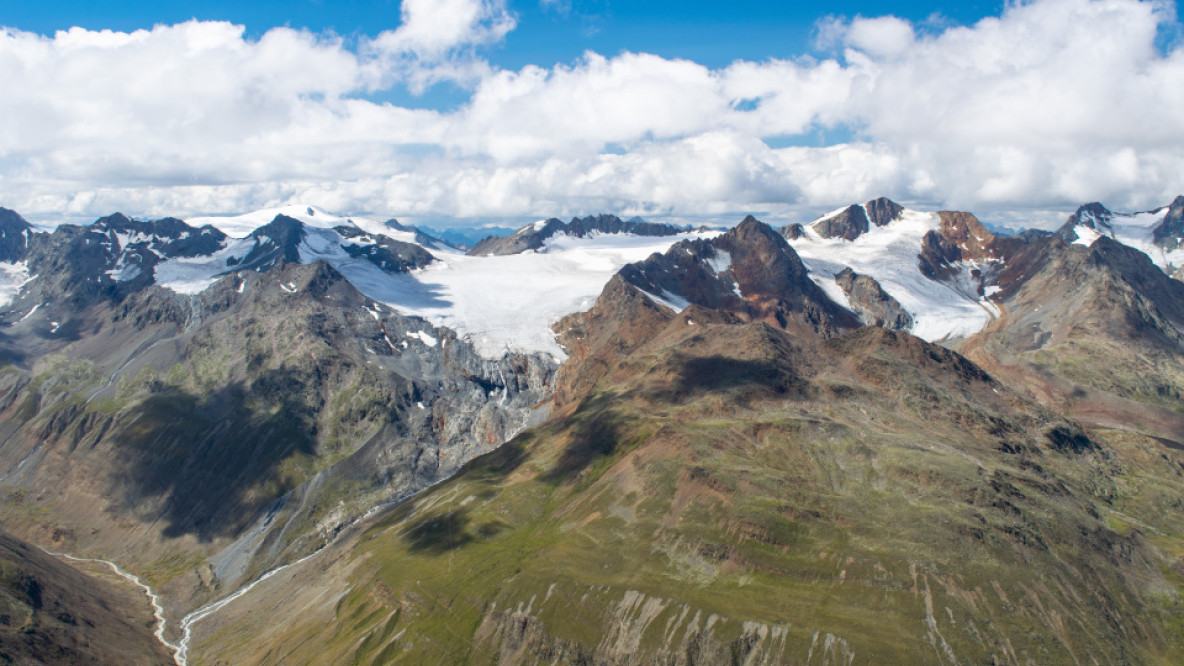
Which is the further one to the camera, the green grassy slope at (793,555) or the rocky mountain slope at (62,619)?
the rocky mountain slope at (62,619)

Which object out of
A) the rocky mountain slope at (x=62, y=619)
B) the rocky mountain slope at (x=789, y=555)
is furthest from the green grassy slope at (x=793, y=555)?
the rocky mountain slope at (x=62, y=619)

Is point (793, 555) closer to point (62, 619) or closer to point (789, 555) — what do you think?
point (789, 555)

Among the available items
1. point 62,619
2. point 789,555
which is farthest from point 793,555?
point 62,619

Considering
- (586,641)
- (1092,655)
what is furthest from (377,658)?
(1092,655)

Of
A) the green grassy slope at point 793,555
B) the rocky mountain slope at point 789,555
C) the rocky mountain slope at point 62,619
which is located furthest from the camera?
the rocky mountain slope at point 62,619

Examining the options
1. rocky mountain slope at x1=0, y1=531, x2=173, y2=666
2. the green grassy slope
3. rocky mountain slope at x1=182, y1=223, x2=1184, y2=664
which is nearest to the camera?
the green grassy slope

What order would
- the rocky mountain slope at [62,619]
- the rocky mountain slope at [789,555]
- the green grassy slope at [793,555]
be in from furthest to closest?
the rocky mountain slope at [62,619]
the rocky mountain slope at [789,555]
the green grassy slope at [793,555]

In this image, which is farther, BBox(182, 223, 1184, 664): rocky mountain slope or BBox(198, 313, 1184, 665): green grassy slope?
BBox(182, 223, 1184, 664): rocky mountain slope

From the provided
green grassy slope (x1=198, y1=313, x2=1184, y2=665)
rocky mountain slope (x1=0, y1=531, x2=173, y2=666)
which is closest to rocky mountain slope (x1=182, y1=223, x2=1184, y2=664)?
green grassy slope (x1=198, y1=313, x2=1184, y2=665)

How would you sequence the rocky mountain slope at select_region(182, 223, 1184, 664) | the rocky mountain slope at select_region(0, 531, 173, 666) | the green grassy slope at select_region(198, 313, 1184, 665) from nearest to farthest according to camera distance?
the green grassy slope at select_region(198, 313, 1184, 665), the rocky mountain slope at select_region(182, 223, 1184, 664), the rocky mountain slope at select_region(0, 531, 173, 666)

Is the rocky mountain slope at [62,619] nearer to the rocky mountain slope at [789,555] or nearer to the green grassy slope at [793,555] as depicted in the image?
the rocky mountain slope at [789,555]

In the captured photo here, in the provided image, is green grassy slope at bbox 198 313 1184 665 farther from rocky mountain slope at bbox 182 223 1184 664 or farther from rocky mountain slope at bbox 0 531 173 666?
rocky mountain slope at bbox 0 531 173 666
